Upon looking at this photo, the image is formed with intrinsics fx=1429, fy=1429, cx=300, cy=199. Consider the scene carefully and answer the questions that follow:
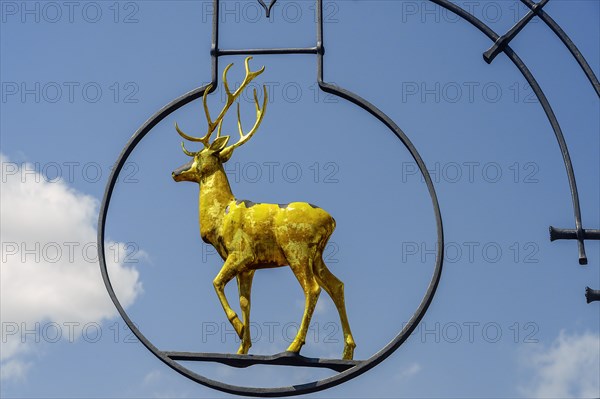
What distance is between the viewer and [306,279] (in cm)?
1076

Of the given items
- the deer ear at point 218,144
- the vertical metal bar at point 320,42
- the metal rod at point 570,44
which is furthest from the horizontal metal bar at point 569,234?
the deer ear at point 218,144

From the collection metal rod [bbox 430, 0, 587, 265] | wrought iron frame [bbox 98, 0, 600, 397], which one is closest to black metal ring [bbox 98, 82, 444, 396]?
wrought iron frame [bbox 98, 0, 600, 397]

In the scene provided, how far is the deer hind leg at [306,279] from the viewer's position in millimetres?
10664

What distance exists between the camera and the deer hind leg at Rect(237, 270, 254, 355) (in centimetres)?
1070

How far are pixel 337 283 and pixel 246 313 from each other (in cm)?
73

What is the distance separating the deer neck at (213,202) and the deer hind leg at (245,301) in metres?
0.37

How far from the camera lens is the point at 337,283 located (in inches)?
429

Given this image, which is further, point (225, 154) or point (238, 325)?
point (225, 154)

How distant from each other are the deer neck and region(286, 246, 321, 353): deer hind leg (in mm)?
666

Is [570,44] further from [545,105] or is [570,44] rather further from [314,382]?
[314,382]

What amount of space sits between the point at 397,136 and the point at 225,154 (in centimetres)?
148

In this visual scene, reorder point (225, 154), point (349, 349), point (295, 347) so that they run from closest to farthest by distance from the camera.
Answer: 1. point (295, 347)
2. point (349, 349)
3. point (225, 154)

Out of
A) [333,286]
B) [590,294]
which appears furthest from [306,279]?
[590,294]

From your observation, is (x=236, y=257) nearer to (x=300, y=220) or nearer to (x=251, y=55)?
(x=300, y=220)
